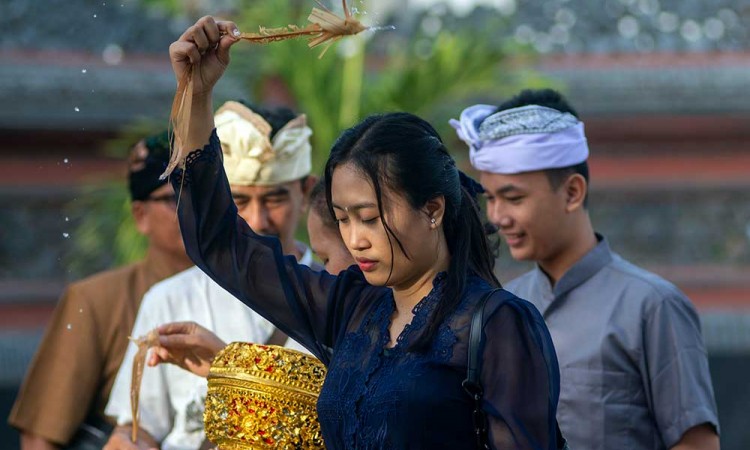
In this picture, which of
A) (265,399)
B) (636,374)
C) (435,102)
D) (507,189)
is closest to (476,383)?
(265,399)

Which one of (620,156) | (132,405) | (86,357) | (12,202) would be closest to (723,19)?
(620,156)

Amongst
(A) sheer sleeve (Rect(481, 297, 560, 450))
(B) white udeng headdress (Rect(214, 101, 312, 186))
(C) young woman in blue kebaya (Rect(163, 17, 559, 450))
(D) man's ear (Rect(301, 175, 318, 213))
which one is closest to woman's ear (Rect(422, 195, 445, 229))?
(C) young woman in blue kebaya (Rect(163, 17, 559, 450))

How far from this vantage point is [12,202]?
33.3ft

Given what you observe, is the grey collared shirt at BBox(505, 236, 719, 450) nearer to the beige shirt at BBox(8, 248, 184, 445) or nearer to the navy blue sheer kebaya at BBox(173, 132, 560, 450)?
the navy blue sheer kebaya at BBox(173, 132, 560, 450)

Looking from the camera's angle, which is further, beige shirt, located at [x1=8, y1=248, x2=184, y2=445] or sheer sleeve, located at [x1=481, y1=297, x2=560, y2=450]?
beige shirt, located at [x1=8, y1=248, x2=184, y2=445]

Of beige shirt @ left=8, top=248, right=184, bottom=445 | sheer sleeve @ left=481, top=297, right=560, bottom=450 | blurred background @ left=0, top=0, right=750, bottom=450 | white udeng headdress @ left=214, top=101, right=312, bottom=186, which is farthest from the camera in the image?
blurred background @ left=0, top=0, right=750, bottom=450

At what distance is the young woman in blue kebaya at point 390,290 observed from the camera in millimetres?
3016

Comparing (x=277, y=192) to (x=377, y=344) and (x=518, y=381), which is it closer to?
(x=377, y=344)

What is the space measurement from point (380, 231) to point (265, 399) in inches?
20.4

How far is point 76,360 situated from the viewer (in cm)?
512

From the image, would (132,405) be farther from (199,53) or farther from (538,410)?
(538,410)

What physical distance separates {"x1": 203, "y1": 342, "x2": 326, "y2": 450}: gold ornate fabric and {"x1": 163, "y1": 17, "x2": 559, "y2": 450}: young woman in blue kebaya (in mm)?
91

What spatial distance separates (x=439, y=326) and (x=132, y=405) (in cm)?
127

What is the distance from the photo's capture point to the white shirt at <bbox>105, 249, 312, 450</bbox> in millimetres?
4289
